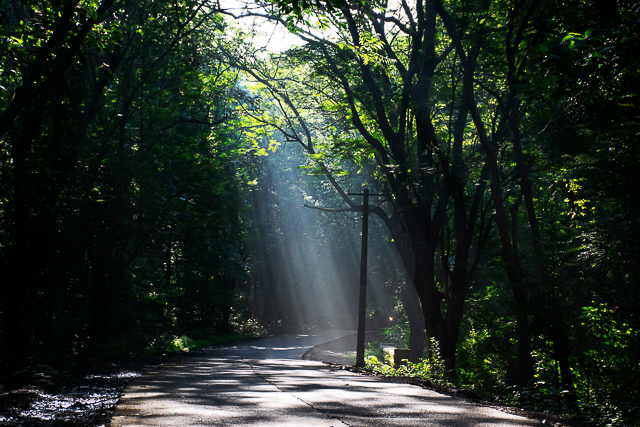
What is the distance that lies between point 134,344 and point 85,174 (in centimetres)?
826

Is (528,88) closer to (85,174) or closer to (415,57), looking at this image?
(415,57)

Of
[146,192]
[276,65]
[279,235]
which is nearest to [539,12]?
[276,65]

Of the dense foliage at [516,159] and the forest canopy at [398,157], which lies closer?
the dense foliage at [516,159]

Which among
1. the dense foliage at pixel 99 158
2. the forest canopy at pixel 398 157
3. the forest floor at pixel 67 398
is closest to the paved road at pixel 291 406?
the forest floor at pixel 67 398

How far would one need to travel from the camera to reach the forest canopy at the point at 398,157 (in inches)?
377

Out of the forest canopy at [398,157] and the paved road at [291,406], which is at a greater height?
the forest canopy at [398,157]

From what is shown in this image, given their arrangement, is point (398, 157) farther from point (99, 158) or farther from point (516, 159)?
point (99, 158)

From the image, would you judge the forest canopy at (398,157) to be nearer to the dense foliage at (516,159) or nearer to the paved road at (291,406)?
the dense foliage at (516,159)

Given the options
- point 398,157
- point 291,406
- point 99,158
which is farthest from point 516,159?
point 99,158

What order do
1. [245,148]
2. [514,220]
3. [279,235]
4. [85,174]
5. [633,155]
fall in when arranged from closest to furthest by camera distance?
[633,155], [85,174], [514,220], [245,148], [279,235]

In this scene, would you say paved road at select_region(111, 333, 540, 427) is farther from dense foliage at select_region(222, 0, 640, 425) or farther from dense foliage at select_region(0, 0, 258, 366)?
dense foliage at select_region(0, 0, 258, 366)

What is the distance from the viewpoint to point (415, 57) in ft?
55.0

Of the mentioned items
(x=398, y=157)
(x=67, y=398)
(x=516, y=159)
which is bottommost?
(x=67, y=398)

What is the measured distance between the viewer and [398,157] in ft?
57.3
